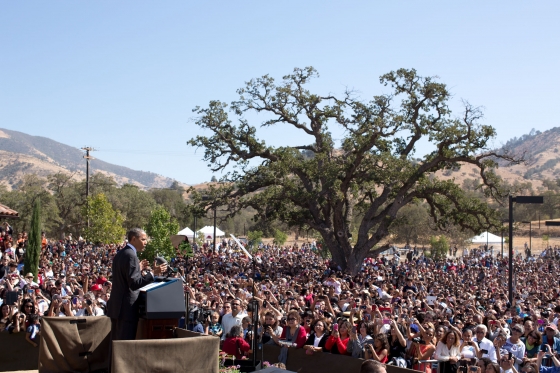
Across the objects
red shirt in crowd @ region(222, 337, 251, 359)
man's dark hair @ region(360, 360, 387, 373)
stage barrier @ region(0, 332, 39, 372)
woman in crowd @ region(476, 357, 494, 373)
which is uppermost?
man's dark hair @ region(360, 360, 387, 373)

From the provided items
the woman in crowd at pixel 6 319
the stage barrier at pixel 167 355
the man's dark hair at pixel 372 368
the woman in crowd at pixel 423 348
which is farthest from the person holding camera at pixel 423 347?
the woman in crowd at pixel 6 319

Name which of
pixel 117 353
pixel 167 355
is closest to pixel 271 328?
pixel 167 355

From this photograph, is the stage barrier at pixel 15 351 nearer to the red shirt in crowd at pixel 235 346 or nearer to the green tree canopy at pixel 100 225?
the red shirt in crowd at pixel 235 346

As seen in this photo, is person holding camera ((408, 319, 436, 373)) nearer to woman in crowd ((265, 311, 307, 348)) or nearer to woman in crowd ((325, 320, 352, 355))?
woman in crowd ((325, 320, 352, 355))

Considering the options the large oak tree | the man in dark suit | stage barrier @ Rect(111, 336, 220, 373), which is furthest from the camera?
the large oak tree

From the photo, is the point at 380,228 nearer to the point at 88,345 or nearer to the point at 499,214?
the point at 499,214

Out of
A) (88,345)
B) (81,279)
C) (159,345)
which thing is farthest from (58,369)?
(81,279)

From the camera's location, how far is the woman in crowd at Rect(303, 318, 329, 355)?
10.1 meters

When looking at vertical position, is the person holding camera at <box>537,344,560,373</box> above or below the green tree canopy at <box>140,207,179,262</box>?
below

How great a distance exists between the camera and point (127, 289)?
639 cm

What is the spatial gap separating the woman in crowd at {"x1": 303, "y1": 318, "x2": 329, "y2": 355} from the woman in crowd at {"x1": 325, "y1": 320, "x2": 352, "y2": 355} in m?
0.17

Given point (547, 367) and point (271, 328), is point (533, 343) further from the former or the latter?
point (271, 328)

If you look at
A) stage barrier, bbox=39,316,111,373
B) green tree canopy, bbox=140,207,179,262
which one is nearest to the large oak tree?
green tree canopy, bbox=140,207,179,262

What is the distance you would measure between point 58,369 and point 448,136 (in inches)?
1116
